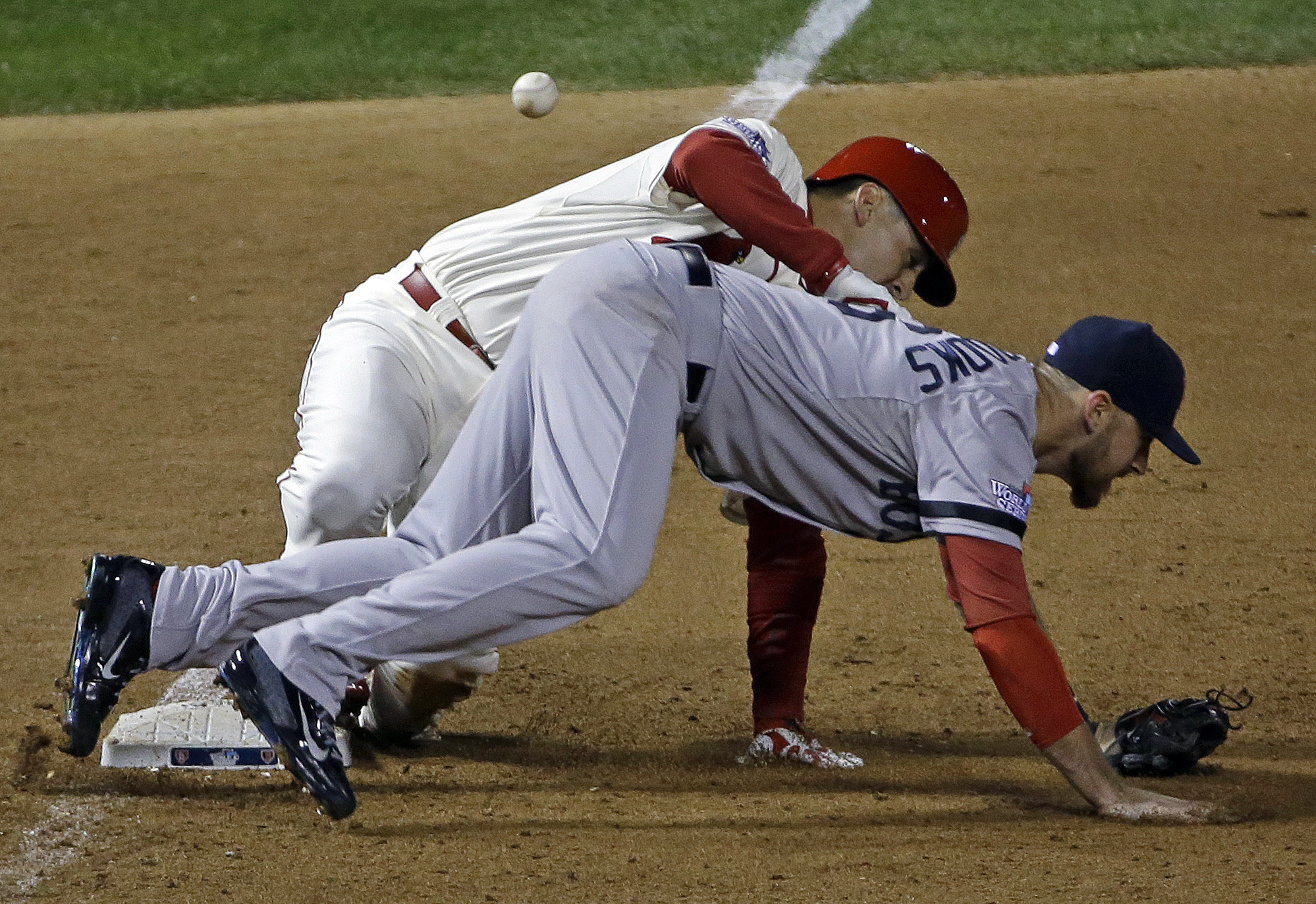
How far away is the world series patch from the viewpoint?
3.11 m

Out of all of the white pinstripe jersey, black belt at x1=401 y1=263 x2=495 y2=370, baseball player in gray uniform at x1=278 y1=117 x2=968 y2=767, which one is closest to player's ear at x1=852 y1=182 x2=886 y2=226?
baseball player in gray uniform at x1=278 y1=117 x2=968 y2=767

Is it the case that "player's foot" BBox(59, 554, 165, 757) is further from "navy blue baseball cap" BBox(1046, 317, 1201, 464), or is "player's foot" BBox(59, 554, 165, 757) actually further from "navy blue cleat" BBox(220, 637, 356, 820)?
"navy blue baseball cap" BBox(1046, 317, 1201, 464)

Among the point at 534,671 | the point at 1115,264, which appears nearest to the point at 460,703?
the point at 534,671

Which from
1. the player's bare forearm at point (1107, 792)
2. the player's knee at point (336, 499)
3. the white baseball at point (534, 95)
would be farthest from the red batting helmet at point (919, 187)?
the white baseball at point (534, 95)

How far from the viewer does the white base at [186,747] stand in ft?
12.1

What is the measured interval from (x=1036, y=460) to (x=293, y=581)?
1466 mm

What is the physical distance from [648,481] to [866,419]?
46 centimetres

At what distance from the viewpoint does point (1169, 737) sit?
3.71m

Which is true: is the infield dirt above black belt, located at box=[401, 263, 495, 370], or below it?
below

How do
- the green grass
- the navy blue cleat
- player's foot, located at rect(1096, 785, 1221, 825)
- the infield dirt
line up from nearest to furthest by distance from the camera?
the navy blue cleat
the infield dirt
player's foot, located at rect(1096, 785, 1221, 825)
the green grass

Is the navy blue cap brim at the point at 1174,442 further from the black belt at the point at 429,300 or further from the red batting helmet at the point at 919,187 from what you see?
the black belt at the point at 429,300

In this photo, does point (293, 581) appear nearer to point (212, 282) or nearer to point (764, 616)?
point (764, 616)

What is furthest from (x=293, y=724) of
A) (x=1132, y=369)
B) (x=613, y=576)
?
(x=1132, y=369)

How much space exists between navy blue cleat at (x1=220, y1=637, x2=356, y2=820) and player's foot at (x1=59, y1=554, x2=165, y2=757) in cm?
26
